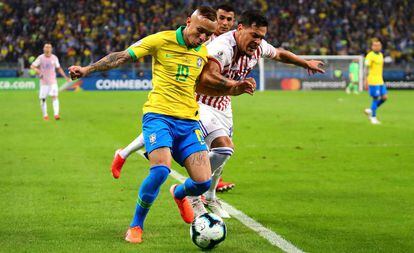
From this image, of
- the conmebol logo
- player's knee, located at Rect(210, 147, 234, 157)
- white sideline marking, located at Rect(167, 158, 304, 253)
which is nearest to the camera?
white sideline marking, located at Rect(167, 158, 304, 253)

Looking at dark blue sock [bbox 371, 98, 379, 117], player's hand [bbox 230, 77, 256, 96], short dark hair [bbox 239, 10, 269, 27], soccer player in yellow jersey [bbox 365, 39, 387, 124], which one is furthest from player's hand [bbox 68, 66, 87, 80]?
soccer player in yellow jersey [bbox 365, 39, 387, 124]

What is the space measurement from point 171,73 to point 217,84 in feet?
1.54

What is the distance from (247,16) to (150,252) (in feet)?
8.87

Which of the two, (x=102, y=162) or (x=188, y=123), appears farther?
(x=102, y=162)

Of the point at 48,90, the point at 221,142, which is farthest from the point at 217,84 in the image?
the point at 48,90

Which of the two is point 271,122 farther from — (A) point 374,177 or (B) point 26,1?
(B) point 26,1

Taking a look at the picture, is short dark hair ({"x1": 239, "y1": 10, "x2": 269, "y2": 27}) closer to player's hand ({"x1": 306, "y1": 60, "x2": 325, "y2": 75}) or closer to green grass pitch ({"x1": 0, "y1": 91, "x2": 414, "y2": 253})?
player's hand ({"x1": 306, "y1": 60, "x2": 325, "y2": 75})

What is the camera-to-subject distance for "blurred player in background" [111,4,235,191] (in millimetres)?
9531

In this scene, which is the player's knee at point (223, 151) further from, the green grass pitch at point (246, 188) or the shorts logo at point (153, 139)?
the shorts logo at point (153, 139)

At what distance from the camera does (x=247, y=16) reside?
8.27 m

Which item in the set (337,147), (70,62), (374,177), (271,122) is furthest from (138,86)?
(374,177)

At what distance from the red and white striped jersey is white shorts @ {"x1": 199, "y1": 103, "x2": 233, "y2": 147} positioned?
7 centimetres

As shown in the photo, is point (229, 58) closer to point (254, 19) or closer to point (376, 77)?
point (254, 19)

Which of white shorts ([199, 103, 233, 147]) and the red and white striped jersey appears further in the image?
white shorts ([199, 103, 233, 147])
